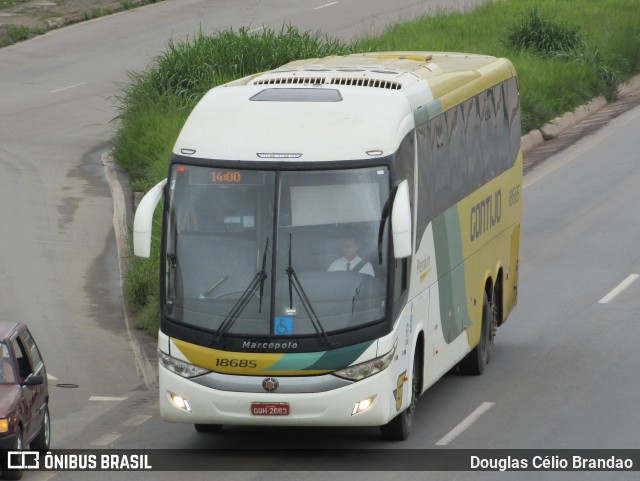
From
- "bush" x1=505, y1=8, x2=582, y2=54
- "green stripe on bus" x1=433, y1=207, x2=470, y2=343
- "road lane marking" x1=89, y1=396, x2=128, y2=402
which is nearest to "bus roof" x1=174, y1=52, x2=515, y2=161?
"green stripe on bus" x1=433, y1=207, x2=470, y2=343

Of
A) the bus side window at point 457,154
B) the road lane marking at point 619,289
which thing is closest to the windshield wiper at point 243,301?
the bus side window at point 457,154

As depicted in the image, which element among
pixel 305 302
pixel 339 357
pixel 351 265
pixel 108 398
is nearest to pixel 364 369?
pixel 339 357

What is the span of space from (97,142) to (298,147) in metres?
18.6

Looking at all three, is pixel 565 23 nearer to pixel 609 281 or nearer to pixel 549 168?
pixel 549 168

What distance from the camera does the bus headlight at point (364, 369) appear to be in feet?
43.8

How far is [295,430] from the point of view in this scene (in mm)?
15125

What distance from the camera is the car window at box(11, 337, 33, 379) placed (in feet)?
45.6

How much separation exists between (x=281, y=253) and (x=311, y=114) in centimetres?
144

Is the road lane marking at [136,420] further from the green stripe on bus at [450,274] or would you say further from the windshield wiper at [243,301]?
the green stripe on bus at [450,274]

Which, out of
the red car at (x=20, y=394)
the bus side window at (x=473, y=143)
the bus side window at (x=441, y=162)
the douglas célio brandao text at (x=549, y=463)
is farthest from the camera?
the bus side window at (x=473, y=143)

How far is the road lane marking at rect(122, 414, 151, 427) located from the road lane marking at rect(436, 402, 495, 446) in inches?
133

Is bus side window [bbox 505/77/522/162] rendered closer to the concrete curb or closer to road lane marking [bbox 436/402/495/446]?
road lane marking [bbox 436/402/495/446]

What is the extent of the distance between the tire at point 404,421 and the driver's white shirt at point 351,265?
1.55 m

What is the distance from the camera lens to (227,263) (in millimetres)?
13422
